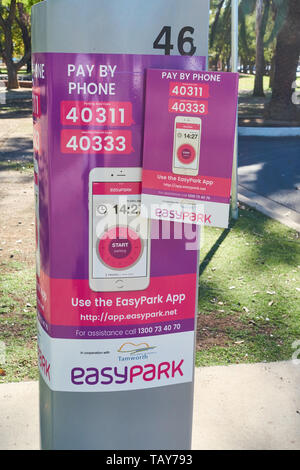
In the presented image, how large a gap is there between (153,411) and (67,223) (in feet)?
3.08

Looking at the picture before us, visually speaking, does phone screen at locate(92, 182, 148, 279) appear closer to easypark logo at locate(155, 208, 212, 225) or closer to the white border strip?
easypark logo at locate(155, 208, 212, 225)

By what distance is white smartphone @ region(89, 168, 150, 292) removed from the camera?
2.41 meters

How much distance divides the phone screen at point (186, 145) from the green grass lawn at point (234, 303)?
2.15 meters

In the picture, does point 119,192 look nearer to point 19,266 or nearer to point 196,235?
point 196,235

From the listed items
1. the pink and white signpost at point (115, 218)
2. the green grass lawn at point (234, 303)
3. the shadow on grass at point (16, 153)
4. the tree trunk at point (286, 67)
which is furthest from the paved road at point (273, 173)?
the pink and white signpost at point (115, 218)

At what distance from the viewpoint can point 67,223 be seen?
2.44 metres

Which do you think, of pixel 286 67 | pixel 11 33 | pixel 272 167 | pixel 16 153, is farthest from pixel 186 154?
pixel 11 33

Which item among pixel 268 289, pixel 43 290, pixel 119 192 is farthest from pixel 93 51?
pixel 268 289

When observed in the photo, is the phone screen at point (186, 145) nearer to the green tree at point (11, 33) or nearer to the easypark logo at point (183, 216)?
the easypark logo at point (183, 216)

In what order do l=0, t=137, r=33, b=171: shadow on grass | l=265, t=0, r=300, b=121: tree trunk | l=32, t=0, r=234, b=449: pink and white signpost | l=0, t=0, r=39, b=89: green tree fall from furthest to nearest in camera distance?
l=0, t=0, r=39, b=89: green tree < l=265, t=0, r=300, b=121: tree trunk < l=0, t=137, r=33, b=171: shadow on grass < l=32, t=0, r=234, b=449: pink and white signpost

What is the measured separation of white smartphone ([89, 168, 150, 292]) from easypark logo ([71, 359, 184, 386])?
1.19ft

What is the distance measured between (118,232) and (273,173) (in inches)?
344

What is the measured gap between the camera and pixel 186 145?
2375 millimetres

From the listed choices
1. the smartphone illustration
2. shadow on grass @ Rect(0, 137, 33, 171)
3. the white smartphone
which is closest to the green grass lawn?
the white smartphone
